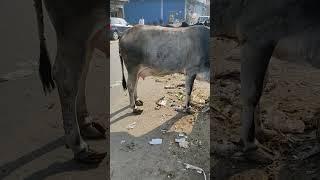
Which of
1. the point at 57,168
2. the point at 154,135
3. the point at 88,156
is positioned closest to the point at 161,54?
the point at 154,135

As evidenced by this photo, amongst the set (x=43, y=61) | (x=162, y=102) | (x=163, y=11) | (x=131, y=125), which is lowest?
(x=131, y=125)

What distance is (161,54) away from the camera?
219cm

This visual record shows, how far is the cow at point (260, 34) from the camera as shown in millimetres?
1257

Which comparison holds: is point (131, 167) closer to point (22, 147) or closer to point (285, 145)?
point (22, 147)

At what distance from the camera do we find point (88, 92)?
1495 millimetres

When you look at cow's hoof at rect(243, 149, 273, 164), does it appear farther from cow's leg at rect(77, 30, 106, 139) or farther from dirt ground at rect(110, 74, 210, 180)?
cow's leg at rect(77, 30, 106, 139)

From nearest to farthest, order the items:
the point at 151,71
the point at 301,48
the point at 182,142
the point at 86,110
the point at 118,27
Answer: the point at 301,48 → the point at 86,110 → the point at 118,27 → the point at 182,142 → the point at 151,71

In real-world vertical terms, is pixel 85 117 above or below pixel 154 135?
above

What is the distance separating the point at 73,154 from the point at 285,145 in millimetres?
1019

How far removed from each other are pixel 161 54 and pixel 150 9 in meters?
0.58

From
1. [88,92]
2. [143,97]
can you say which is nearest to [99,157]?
[88,92]

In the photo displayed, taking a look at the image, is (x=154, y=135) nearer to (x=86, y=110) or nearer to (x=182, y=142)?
(x=182, y=142)

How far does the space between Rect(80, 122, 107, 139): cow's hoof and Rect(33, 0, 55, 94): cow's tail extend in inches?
9.9

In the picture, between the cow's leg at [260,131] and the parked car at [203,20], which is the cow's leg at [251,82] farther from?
the parked car at [203,20]
